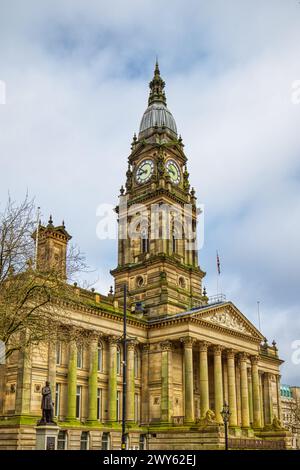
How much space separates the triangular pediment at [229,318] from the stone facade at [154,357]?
0.13m

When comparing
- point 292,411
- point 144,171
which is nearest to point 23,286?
point 144,171

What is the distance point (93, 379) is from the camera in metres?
52.5

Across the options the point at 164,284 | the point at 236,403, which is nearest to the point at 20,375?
the point at 164,284

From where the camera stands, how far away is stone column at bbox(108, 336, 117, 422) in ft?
177

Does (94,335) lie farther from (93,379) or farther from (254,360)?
(254,360)

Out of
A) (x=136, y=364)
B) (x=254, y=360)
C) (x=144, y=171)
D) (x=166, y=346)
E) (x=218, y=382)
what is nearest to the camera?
(x=166, y=346)

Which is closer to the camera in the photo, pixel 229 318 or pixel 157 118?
pixel 229 318

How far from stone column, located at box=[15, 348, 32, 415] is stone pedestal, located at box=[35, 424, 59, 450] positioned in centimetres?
984

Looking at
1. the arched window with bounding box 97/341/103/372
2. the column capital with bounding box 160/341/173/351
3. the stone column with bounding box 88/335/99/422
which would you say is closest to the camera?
the stone column with bounding box 88/335/99/422

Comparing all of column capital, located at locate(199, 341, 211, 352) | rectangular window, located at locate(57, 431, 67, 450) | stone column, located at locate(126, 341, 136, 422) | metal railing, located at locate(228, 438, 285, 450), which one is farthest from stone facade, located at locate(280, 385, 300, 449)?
rectangular window, located at locate(57, 431, 67, 450)

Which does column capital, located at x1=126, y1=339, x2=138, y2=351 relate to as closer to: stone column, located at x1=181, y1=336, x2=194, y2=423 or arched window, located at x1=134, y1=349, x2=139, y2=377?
arched window, located at x1=134, y1=349, x2=139, y2=377

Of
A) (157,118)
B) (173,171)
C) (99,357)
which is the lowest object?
(99,357)

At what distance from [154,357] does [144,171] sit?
2688cm

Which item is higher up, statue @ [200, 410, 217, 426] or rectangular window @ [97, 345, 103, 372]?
rectangular window @ [97, 345, 103, 372]
